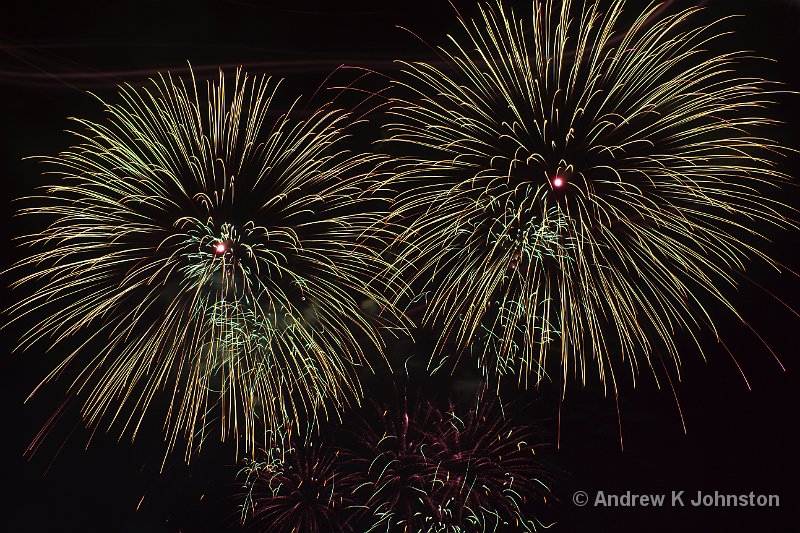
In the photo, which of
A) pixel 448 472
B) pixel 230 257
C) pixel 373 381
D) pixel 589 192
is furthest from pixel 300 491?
pixel 589 192

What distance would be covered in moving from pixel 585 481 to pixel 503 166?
189cm

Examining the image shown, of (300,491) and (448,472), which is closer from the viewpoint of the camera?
(448,472)

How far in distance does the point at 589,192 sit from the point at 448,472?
5.90 ft

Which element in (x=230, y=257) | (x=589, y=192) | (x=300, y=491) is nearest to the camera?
(x=589, y=192)

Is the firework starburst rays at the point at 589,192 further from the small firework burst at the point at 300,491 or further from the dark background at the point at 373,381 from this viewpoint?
the small firework burst at the point at 300,491

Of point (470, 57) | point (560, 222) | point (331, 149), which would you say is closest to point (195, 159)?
point (331, 149)

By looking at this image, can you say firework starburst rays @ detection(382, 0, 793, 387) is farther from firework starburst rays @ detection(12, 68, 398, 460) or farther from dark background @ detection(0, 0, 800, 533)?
firework starburst rays @ detection(12, 68, 398, 460)

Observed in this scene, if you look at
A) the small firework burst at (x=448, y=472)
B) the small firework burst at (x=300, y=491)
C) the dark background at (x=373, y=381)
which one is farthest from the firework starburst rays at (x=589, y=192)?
the small firework burst at (x=300, y=491)

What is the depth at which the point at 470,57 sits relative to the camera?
3.66m

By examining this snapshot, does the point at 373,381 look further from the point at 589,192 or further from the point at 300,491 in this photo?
the point at 589,192

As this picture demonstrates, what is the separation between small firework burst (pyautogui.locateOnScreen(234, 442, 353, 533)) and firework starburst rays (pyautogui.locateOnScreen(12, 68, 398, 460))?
7.8 inches

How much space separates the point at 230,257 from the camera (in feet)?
11.6

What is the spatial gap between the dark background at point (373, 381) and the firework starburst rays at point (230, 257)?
0.29 meters

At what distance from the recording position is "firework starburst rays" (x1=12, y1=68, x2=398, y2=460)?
11.6ft
